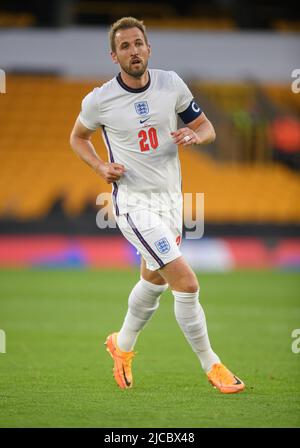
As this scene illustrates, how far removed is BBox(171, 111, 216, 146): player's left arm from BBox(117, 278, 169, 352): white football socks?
43.5 inches

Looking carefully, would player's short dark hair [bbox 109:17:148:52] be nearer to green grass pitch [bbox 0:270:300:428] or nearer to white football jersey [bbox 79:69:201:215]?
white football jersey [bbox 79:69:201:215]

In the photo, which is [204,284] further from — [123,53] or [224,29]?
[224,29]

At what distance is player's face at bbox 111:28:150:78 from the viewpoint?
6.66 meters

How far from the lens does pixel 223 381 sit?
21.8 feet

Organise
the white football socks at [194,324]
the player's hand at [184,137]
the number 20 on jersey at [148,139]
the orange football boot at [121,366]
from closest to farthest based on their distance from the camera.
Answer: the player's hand at [184,137], the white football socks at [194,324], the number 20 on jersey at [148,139], the orange football boot at [121,366]

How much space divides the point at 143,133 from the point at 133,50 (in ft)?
1.93

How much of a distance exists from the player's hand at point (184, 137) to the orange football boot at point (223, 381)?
1.57 m

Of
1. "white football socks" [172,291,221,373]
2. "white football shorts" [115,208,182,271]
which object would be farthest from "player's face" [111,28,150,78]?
"white football socks" [172,291,221,373]

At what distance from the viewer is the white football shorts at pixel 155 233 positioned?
6.58m

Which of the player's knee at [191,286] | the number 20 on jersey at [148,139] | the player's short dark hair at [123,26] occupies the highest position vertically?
the player's short dark hair at [123,26]

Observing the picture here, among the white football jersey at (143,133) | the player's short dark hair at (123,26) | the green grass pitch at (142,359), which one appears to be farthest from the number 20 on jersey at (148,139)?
the green grass pitch at (142,359)

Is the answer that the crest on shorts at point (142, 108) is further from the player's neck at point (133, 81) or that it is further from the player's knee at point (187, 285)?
the player's knee at point (187, 285)

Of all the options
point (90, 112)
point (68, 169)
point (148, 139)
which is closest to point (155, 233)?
point (148, 139)

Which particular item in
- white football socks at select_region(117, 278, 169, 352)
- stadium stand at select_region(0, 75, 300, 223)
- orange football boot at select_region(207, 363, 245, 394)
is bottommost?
stadium stand at select_region(0, 75, 300, 223)
